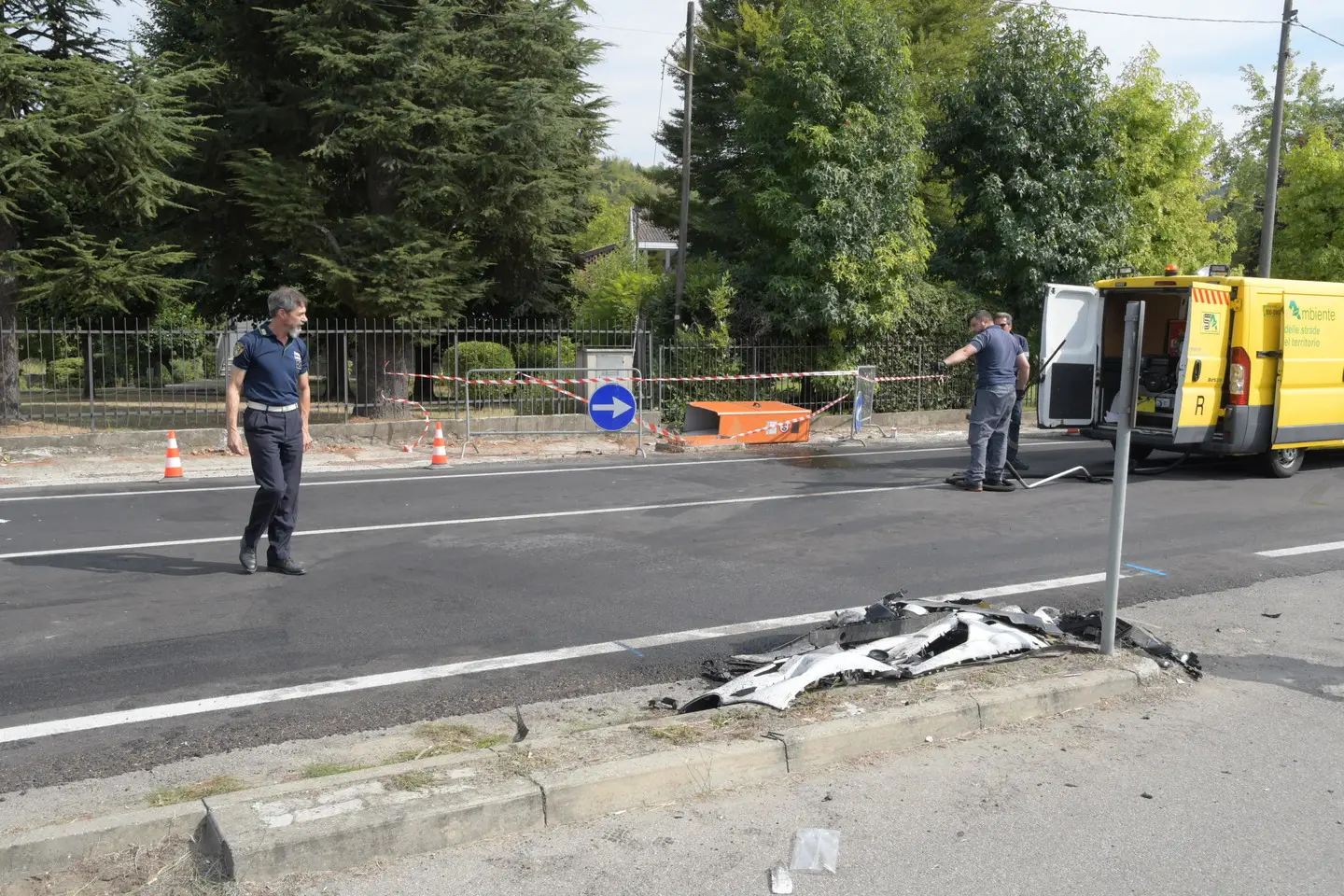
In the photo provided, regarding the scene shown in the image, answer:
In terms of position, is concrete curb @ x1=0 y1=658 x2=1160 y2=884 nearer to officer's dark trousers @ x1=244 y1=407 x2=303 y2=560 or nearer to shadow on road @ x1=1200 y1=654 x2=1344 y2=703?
shadow on road @ x1=1200 y1=654 x2=1344 y2=703

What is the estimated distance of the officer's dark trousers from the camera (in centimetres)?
745

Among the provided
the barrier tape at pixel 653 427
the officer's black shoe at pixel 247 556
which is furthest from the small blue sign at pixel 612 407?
the officer's black shoe at pixel 247 556

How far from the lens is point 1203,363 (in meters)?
12.6

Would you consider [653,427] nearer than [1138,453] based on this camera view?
No

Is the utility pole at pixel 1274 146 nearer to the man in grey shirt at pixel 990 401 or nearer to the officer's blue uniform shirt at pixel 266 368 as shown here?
the man in grey shirt at pixel 990 401

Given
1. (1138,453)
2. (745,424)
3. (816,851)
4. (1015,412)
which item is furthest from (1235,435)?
→ (816,851)

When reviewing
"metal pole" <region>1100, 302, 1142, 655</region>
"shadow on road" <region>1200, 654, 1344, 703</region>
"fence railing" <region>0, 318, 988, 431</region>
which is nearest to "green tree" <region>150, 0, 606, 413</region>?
"fence railing" <region>0, 318, 988, 431</region>

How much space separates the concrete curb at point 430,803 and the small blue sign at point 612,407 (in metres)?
11.7

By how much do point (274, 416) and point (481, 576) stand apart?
5.70 ft

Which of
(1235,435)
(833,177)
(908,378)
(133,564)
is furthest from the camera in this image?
(908,378)

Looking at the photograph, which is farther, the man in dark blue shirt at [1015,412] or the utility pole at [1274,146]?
the utility pole at [1274,146]

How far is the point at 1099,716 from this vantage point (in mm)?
5117

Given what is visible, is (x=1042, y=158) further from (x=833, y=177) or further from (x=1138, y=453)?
(x=1138, y=453)

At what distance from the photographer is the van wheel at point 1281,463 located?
13.2 metres
